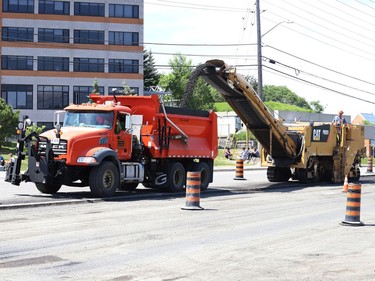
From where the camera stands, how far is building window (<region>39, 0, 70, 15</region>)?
7444 centimetres

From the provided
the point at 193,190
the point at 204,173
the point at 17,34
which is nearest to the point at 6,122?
the point at 17,34

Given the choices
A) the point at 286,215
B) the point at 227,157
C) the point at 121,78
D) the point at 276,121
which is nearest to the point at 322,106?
the point at 121,78

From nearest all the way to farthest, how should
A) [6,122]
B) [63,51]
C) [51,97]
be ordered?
[6,122] → [51,97] → [63,51]

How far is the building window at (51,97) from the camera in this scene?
246 feet

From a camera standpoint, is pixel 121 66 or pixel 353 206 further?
pixel 121 66

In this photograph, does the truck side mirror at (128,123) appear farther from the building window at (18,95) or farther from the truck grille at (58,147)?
the building window at (18,95)

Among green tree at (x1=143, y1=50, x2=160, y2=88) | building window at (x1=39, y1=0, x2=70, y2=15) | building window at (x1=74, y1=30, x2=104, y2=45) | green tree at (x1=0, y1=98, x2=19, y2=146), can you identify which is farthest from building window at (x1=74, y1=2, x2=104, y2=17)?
green tree at (x1=143, y1=50, x2=160, y2=88)

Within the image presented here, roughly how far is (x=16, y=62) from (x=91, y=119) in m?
58.3

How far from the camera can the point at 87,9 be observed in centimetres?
7588

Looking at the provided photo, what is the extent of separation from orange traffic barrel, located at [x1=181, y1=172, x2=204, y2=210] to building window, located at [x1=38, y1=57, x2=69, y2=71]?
61.6 meters

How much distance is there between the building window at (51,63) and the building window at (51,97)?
2.24m

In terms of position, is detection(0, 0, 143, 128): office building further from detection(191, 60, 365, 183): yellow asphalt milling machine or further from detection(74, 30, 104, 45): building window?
detection(191, 60, 365, 183): yellow asphalt milling machine

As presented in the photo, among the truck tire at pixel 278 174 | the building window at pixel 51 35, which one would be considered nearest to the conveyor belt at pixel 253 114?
the truck tire at pixel 278 174

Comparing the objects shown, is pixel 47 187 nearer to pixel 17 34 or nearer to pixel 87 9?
pixel 17 34
